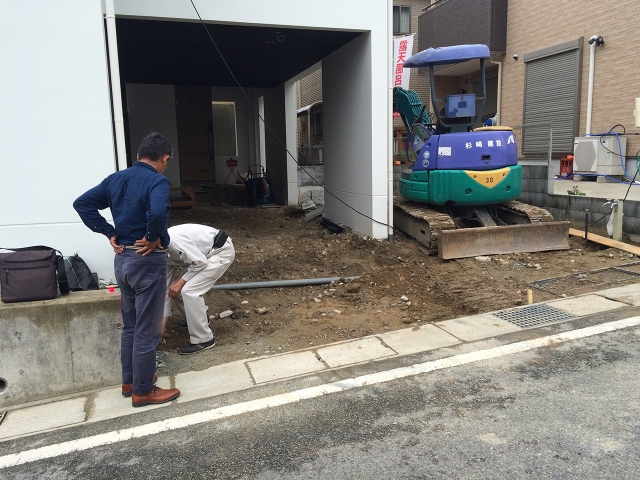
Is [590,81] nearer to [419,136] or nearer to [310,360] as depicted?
[419,136]

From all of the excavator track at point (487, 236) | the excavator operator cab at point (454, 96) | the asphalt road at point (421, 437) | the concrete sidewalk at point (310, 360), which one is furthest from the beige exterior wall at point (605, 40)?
the asphalt road at point (421, 437)

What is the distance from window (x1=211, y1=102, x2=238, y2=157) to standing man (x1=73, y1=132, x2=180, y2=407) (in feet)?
43.3

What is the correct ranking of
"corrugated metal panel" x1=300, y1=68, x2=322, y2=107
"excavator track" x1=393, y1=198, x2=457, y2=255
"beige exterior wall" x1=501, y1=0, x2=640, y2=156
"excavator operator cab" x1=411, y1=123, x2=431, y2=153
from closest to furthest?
"excavator track" x1=393, y1=198, x2=457, y2=255 < "excavator operator cab" x1=411, y1=123, x2=431, y2=153 < "beige exterior wall" x1=501, y1=0, x2=640, y2=156 < "corrugated metal panel" x1=300, y1=68, x2=322, y2=107

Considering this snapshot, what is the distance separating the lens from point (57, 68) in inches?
173

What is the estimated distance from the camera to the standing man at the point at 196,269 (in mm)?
4172

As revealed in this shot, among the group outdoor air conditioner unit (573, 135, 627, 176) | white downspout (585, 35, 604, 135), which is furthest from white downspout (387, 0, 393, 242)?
white downspout (585, 35, 604, 135)

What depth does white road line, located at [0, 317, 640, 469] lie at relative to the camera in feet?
9.53

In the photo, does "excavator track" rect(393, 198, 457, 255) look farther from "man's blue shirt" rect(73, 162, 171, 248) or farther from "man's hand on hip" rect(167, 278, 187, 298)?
"man's blue shirt" rect(73, 162, 171, 248)

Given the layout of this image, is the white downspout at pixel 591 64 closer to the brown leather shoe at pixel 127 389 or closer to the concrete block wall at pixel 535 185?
the concrete block wall at pixel 535 185

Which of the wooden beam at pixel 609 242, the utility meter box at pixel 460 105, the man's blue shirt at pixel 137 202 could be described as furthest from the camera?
the utility meter box at pixel 460 105

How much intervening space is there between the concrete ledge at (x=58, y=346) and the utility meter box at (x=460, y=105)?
603cm

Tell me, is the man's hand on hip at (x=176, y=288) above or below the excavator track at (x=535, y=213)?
below

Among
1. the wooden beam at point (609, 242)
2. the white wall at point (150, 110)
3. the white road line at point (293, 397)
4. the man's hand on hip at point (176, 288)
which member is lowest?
the white road line at point (293, 397)

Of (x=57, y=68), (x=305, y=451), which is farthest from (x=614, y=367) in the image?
(x=57, y=68)
